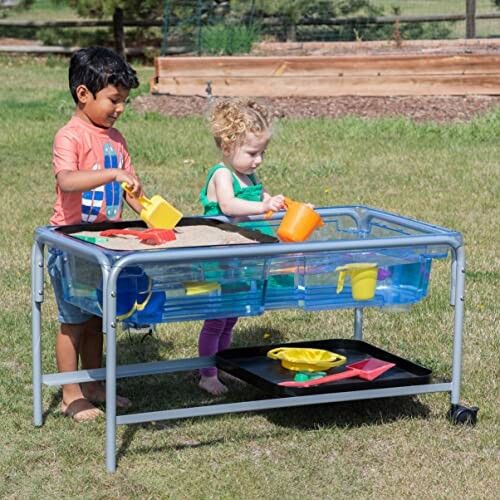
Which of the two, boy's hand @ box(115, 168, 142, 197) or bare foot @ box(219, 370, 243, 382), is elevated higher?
boy's hand @ box(115, 168, 142, 197)

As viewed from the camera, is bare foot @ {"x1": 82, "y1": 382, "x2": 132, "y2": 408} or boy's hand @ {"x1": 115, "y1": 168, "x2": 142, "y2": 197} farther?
bare foot @ {"x1": 82, "y1": 382, "x2": 132, "y2": 408}

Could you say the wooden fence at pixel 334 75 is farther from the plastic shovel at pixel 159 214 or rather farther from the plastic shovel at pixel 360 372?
the plastic shovel at pixel 159 214

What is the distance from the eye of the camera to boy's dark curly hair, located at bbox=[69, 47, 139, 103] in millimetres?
4066

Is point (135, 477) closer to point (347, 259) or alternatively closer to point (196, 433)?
point (196, 433)

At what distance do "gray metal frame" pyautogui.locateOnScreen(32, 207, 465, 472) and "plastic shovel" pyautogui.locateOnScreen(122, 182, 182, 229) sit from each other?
347mm

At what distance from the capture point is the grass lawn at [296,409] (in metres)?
3.63

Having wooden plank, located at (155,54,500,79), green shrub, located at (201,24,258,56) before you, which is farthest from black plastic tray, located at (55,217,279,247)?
green shrub, located at (201,24,258,56)

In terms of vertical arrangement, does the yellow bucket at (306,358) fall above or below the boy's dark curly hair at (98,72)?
below

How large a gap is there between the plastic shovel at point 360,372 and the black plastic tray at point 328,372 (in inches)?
0.9

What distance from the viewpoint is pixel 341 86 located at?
1224cm

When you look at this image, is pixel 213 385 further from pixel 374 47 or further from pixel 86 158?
pixel 374 47

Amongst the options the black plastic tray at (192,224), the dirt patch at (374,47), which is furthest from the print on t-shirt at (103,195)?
the dirt patch at (374,47)

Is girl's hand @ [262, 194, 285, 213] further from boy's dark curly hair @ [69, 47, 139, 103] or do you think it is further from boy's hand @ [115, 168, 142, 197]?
boy's dark curly hair @ [69, 47, 139, 103]

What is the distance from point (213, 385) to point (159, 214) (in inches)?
35.7
